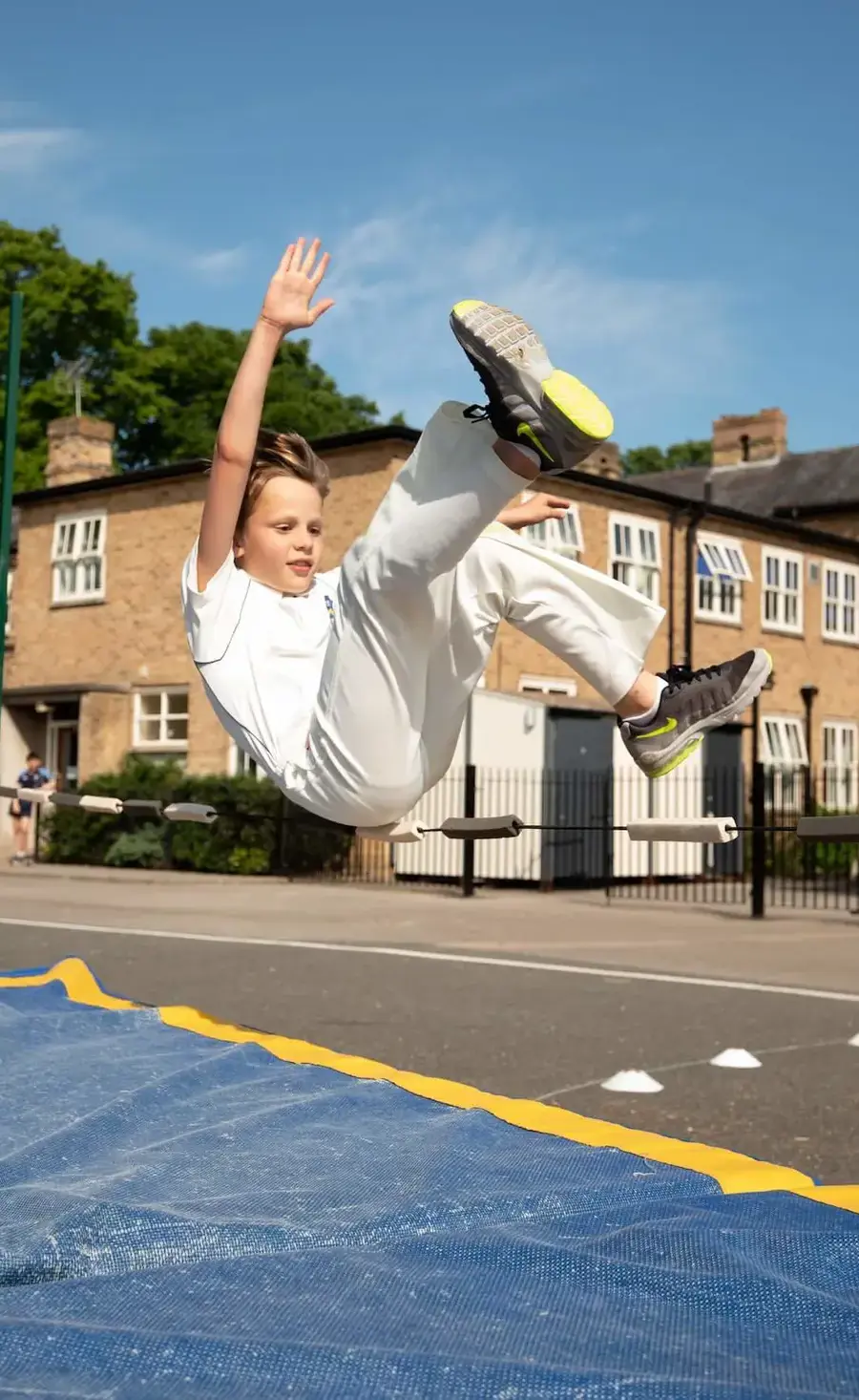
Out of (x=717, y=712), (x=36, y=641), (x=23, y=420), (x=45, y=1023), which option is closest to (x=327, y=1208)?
(x=717, y=712)

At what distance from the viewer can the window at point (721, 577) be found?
27734mm

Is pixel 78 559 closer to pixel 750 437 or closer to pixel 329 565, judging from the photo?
pixel 329 565

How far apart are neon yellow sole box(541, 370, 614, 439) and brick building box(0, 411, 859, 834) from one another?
61.9ft

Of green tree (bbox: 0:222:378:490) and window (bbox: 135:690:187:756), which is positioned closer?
window (bbox: 135:690:187:756)

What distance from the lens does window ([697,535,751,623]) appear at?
27.7m

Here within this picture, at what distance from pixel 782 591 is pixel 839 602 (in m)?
2.37

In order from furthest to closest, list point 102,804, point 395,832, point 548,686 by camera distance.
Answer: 1. point 548,686
2. point 102,804
3. point 395,832

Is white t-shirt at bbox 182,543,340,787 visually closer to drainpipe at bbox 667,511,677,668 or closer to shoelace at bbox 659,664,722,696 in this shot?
shoelace at bbox 659,664,722,696

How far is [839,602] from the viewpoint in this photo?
31.6m

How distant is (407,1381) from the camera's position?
2.75m

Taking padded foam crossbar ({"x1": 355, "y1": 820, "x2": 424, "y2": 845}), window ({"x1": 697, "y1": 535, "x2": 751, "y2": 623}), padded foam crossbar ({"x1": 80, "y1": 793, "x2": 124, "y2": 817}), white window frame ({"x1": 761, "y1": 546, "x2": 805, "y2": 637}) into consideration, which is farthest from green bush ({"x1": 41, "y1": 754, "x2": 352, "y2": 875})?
padded foam crossbar ({"x1": 355, "y1": 820, "x2": 424, "y2": 845})

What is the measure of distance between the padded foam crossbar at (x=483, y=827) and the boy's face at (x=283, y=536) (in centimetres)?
100

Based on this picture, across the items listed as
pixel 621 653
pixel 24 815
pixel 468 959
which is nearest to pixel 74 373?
pixel 24 815

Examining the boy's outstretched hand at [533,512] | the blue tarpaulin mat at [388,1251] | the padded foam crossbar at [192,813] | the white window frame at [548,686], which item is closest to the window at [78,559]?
the white window frame at [548,686]
